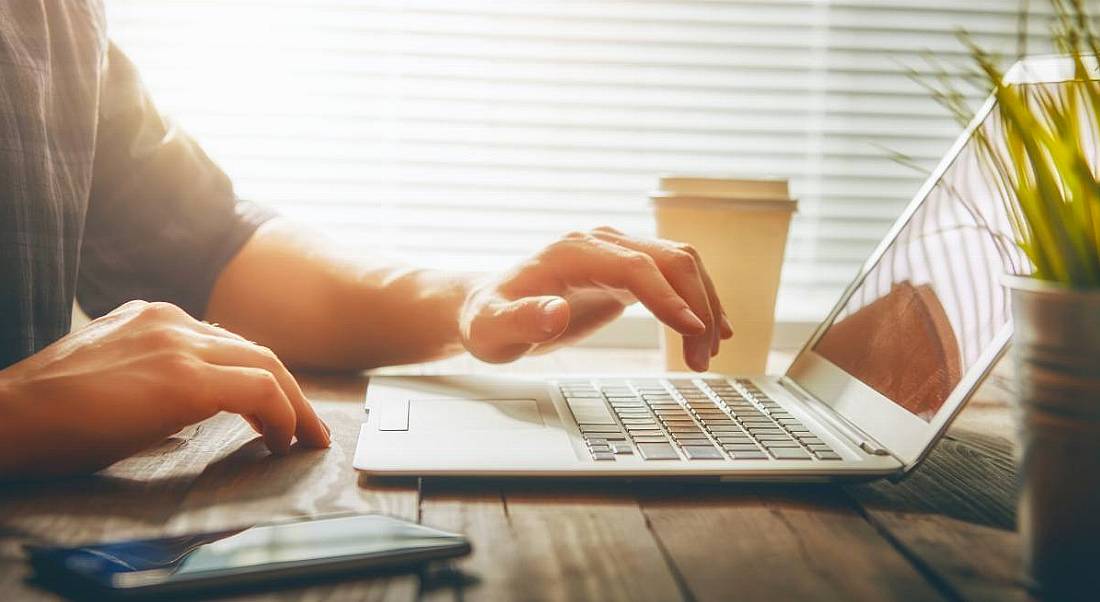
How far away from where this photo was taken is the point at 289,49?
59.5 inches

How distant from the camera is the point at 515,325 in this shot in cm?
82

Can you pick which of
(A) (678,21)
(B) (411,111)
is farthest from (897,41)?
(B) (411,111)

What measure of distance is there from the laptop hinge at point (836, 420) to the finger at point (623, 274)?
106 mm

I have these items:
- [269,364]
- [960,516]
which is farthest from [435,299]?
[960,516]

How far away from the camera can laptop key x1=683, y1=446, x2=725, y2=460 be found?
1.98 feet

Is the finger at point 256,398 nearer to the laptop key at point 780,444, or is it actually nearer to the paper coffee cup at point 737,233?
the laptop key at point 780,444

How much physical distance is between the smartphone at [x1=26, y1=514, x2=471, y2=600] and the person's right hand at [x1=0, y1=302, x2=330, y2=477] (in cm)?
14

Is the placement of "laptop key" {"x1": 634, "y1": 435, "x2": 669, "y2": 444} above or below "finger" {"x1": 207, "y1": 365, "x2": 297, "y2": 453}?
below

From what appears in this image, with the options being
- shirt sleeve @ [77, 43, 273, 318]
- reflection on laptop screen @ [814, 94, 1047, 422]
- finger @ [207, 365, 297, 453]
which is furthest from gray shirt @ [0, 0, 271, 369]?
reflection on laptop screen @ [814, 94, 1047, 422]

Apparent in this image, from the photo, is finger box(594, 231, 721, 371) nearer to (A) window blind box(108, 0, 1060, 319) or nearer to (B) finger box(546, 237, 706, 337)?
(B) finger box(546, 237, 706, 337)

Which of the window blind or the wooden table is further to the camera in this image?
the window blind

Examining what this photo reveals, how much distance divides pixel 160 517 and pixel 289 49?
1123mm

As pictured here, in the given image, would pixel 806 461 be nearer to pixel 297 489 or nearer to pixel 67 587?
pixel 297 489

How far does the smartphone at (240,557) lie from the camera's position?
0.41 m
